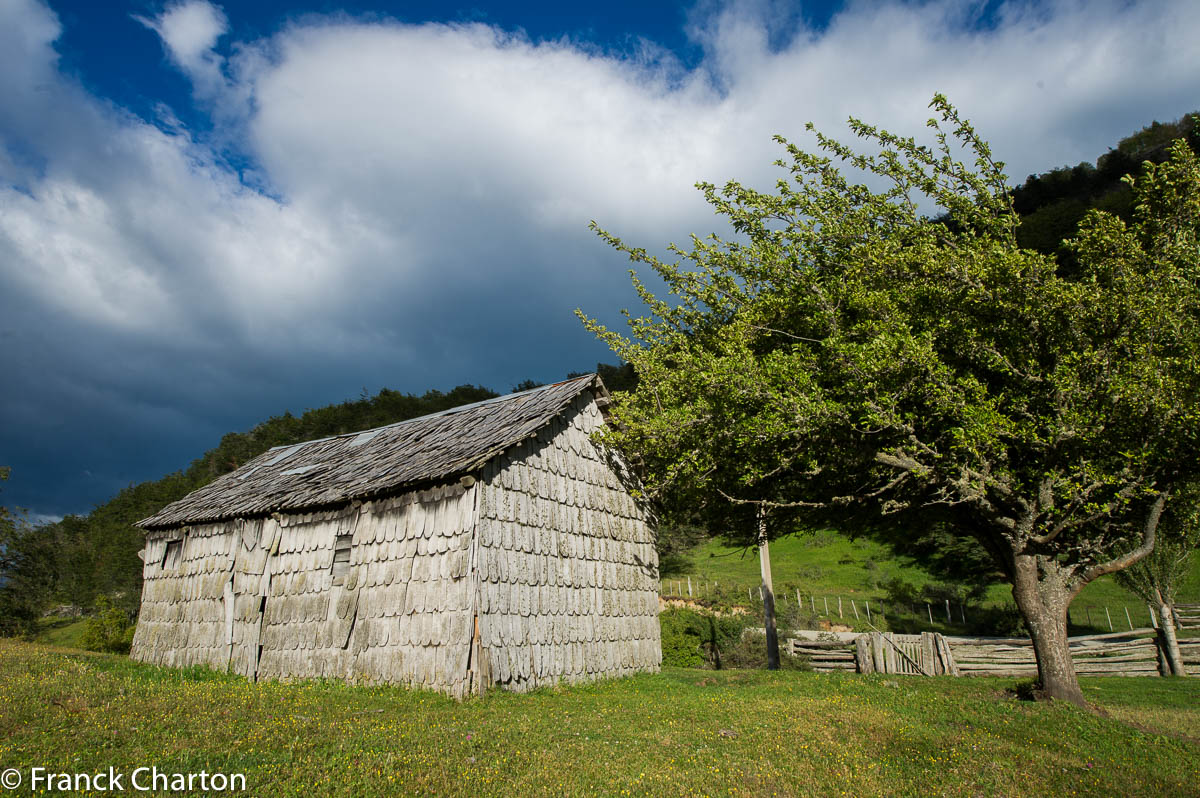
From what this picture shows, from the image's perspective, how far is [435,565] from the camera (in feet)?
43.2

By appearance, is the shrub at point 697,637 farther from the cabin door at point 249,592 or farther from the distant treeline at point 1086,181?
the distant treeline at point 1086,181

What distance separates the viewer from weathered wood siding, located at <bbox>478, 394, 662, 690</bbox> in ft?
43.2

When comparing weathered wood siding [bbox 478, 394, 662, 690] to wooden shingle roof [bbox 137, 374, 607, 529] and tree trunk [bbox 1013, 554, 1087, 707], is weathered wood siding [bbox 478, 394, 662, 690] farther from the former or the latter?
tree trunk [bbox 1013, 554, 1087, 707]

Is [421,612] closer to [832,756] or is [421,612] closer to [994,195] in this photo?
[832,756]

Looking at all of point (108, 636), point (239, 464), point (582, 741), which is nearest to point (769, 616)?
point (582, 741)

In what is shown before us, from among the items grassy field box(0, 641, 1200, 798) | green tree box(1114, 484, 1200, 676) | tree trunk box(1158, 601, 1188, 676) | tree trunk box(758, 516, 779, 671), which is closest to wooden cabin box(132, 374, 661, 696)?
grassy field box(0, 641, 1200, 798)

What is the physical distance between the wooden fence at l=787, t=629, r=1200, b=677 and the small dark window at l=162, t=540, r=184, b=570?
19.6 metres

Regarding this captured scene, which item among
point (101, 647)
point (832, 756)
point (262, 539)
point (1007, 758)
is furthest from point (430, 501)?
point (101, 647)

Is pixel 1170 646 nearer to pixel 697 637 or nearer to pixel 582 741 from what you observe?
pixel 697 637

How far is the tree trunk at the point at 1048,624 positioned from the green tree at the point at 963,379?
0.12ft

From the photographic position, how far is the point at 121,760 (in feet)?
21.2
